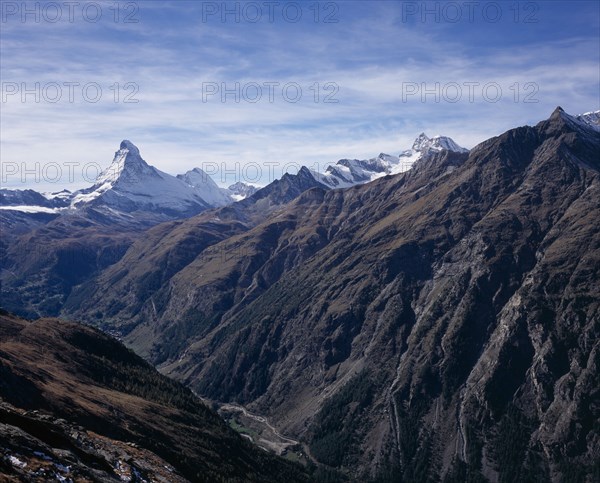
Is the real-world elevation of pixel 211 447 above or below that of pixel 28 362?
below

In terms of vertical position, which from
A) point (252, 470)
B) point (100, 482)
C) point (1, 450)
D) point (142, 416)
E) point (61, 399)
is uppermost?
point (1, 450)

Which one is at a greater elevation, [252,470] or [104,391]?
[104,391]

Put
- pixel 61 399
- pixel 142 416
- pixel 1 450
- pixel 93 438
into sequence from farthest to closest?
pixel 142 416, pixel 61 399, pixel 93 438, pixel 1 450

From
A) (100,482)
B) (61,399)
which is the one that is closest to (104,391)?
(61,399)

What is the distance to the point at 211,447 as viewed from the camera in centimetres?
18088

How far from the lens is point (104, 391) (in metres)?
191

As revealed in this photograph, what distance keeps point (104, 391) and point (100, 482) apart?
427ft

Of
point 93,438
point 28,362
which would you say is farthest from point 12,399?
point 28,362

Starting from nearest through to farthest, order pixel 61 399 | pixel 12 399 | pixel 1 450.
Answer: pixel 1 450
pixel 12 399
pixel 61 399


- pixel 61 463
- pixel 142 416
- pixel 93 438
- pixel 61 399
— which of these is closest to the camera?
pixel 61 463

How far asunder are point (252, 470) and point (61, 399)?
67.0 metres

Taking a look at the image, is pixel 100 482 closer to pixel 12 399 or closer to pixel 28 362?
pixel 12 399

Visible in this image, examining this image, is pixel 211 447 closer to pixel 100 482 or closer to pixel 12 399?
pixel 12 399

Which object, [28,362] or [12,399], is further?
[28,362]
